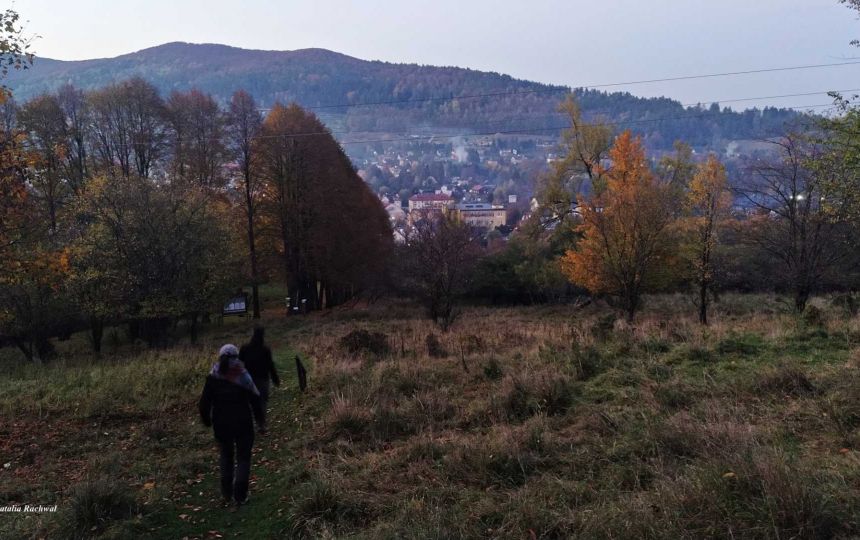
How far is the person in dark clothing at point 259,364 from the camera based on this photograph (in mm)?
7855

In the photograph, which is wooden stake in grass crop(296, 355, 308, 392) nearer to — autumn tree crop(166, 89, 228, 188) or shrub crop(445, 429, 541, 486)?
shrub crop(445, 429, 541, 486)

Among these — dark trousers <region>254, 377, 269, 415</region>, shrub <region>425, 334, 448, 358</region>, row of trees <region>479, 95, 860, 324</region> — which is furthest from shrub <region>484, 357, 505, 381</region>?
row of trees <region>479, 95, 860, 324</region>

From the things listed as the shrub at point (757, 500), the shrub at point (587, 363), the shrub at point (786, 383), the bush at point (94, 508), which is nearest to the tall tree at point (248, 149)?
the shrub at point (587, 363)

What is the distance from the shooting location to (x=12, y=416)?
29.1 ft

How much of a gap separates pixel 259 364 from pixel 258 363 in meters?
0.02

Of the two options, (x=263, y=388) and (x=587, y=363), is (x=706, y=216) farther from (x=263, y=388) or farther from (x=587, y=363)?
(x=263, y=388)

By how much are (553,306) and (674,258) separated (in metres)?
12.2

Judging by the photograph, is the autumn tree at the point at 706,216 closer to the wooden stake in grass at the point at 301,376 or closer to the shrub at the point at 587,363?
the shrub at the point at 587,363

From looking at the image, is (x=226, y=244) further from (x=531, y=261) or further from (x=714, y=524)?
(x=714, y=524)

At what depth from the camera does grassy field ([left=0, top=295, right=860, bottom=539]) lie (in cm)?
382

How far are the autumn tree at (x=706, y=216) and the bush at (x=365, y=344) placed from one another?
9.86 meters

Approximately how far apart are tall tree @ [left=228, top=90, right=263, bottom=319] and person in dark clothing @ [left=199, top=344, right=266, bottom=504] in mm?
23186

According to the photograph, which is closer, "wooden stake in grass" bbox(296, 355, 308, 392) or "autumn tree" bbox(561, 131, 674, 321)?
"wooden stake in grass" bbox(296, 355, 308, 392)

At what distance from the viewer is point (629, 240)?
17.1 m
